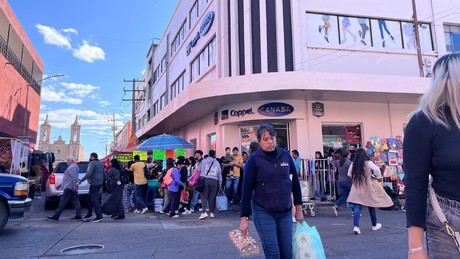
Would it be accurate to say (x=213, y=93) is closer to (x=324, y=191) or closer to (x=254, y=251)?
(x=324, y=191)

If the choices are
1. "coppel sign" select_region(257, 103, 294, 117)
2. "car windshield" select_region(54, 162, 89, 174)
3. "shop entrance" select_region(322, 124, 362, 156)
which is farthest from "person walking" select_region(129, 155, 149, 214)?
"shop entrance" select_region(322, 124, 362, 156)

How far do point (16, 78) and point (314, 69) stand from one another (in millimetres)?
28756

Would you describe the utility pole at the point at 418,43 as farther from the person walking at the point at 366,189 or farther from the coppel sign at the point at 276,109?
the person walking at the point at 366,189

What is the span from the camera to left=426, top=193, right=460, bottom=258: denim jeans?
67.9 inches

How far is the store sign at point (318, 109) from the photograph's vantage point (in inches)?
559

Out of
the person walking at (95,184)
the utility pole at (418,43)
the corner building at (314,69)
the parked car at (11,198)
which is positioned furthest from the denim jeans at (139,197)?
the utility pole at (418,43)

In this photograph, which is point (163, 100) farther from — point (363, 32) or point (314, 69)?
point (363, 32)

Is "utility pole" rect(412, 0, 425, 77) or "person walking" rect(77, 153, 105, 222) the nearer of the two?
"person walking" rect(77, 153, 105, 222)

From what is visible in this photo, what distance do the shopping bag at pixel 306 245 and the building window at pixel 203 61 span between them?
14615mm

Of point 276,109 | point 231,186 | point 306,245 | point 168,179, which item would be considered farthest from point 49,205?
point 306,245

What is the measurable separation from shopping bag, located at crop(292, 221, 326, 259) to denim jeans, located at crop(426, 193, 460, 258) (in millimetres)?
1561

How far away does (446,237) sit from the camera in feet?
5.73

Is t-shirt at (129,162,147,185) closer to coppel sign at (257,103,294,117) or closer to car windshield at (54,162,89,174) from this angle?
car windshield at (54,162,89,174)

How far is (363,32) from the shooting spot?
15.8 m
